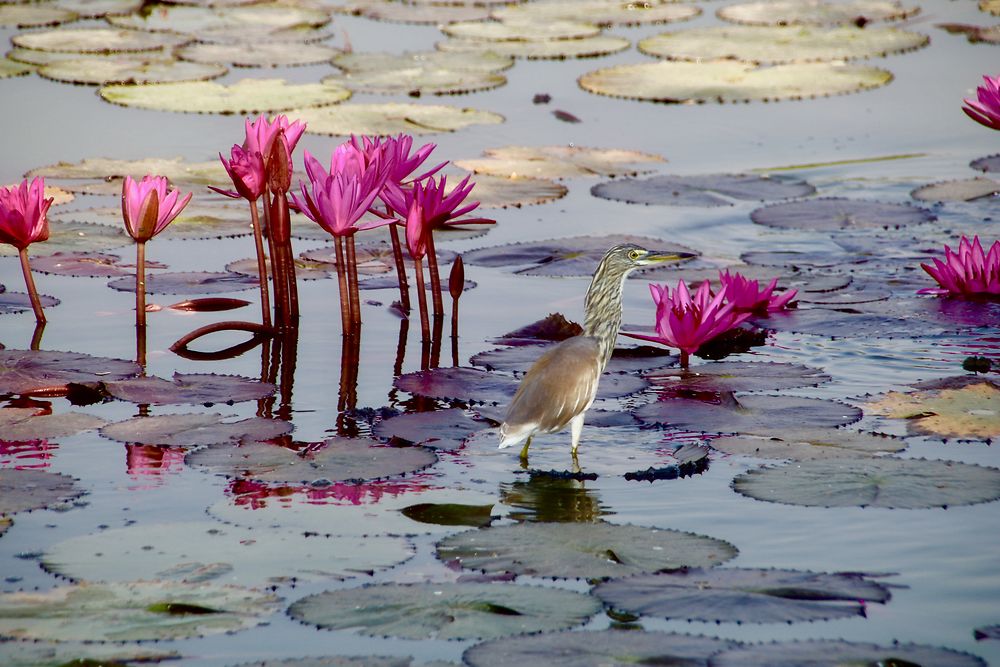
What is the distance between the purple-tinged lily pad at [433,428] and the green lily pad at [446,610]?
1.22 meters

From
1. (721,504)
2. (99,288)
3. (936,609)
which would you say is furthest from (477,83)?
(936,609)

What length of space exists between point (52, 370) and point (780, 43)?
8181mm

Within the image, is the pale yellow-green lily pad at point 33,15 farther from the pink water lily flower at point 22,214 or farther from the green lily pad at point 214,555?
the green lily pad at point 214,555

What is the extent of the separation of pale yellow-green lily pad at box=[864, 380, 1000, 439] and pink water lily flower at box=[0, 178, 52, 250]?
346 centimetres

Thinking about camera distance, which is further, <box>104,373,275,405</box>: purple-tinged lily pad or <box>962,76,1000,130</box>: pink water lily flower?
<box>962,76,1000,130</box>: pink water lily flower

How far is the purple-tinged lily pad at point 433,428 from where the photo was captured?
4891 mm

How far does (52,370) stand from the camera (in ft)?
17.9

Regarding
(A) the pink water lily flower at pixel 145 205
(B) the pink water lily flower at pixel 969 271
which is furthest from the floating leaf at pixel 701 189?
(A) the pink water lily flower at pixel 145 205

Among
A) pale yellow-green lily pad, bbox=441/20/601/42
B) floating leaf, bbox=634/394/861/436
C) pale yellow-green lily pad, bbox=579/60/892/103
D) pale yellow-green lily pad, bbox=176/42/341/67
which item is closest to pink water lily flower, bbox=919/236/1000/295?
floating leaf, bbox=634/394/861/436

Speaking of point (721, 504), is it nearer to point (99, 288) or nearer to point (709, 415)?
point (709, 415)

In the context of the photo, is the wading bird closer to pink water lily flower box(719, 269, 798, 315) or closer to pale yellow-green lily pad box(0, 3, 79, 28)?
pink water lily flower box(719, 269, 798, 315)

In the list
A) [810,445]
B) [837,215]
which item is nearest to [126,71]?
[837,215]

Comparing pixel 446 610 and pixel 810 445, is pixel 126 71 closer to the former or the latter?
pixel 810 445

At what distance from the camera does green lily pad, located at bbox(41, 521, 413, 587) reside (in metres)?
3.81
